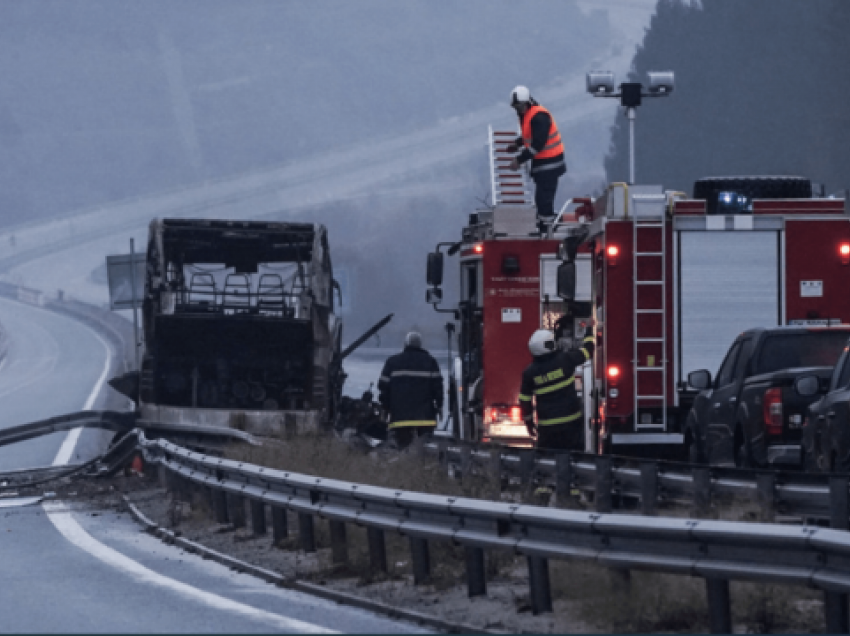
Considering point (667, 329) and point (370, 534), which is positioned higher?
point (667, 329)

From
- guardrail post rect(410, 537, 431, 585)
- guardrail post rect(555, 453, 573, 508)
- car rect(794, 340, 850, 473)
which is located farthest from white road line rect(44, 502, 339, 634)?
car rect(794, 340, 850, 473)

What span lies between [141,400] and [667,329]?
850cm

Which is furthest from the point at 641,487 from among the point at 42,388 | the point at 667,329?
the point at 42,388

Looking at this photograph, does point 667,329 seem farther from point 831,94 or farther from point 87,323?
point 87,323

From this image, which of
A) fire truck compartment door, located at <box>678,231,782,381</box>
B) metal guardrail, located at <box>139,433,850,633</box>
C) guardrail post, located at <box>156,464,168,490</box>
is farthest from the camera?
guardrail post, located at <box>156,464,168,490</box>

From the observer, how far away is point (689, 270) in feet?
55.5

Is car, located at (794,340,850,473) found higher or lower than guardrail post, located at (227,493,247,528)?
higher

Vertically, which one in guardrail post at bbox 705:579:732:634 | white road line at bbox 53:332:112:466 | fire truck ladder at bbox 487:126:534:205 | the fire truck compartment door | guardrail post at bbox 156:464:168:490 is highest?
fire truck ladder at bbox 487:126:534:205

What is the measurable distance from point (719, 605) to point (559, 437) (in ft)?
23.9

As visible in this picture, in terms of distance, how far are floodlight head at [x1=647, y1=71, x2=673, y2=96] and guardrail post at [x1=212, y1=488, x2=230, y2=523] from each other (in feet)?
31.2

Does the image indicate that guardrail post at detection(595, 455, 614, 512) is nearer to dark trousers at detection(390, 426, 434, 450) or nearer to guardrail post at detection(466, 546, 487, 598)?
guardrail post at detection(466, 546, 487, 598)

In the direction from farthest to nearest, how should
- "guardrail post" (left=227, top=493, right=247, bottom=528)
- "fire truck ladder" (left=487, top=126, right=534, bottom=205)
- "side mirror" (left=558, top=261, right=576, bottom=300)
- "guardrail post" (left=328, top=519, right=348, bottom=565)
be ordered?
"fire truck ladder" (left=487, top=126, right=534, bottom=205)
"side mirror" (left=558, top=261, right=576, bottom=300)
"guardrail post" (left=227, top=493, right=247, bottom=528)
"guardrail post" (left=328, top=519, right=348, bottom=565)

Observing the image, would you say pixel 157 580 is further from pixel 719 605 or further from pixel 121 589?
pixel 719 605

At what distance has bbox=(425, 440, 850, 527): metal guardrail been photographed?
10.4m
